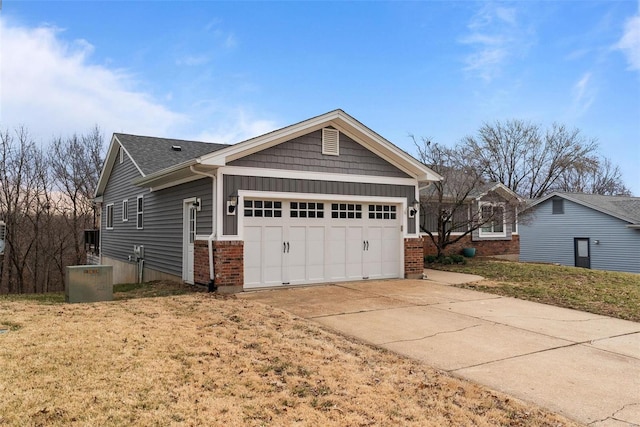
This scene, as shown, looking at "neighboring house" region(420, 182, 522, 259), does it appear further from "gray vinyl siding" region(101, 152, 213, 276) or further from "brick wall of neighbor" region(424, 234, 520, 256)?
"gray vinyl siding" region(101, 152, 213, 276)

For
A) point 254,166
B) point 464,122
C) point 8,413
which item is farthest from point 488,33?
point 464,122

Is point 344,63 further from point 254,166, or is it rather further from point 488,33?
point 254,166

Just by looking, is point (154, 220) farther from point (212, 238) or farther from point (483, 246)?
point (483, 246)

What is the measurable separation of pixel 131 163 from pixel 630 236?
23727 mm

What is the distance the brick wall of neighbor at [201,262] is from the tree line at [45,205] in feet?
55.9

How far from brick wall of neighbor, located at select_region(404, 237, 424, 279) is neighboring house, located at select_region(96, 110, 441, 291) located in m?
0.03

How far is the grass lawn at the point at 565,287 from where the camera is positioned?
29.4ft

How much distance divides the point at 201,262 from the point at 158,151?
725cm

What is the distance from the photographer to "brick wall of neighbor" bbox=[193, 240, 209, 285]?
10.0m

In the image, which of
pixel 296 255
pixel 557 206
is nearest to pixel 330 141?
pixel 296 255

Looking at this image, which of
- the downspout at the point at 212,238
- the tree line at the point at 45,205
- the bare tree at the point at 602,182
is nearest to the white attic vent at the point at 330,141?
the downspout at the point at 212,238

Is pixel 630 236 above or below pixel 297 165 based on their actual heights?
below

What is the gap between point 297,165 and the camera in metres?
10.7

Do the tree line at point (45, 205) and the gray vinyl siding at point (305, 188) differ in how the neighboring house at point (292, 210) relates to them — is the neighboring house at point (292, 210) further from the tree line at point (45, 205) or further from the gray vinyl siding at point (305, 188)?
the tree line at point (45, 205)
